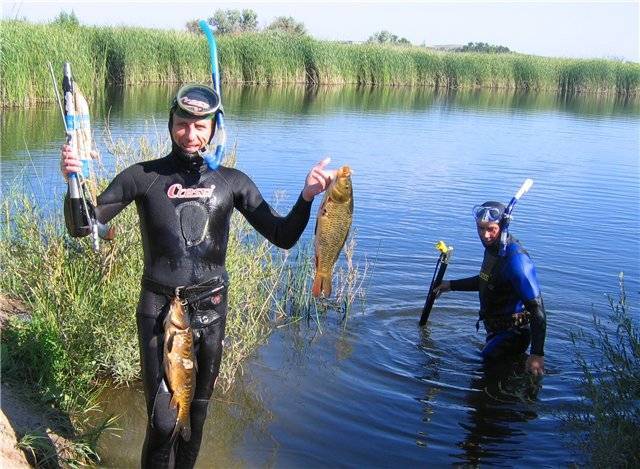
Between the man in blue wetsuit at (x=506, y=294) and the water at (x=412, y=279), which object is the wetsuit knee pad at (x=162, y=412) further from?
the man in blue wetsuit at (x=506, y=294)

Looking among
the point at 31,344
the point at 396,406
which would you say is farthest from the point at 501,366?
the point at 31,344

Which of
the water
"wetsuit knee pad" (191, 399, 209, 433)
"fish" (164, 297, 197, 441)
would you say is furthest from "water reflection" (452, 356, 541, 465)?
"fish" (164, 297, 197, 441)

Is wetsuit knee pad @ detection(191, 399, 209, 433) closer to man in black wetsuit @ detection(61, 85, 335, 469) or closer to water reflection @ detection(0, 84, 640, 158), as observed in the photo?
man in black wetsuit @ detection(61, 85, 335, 469)

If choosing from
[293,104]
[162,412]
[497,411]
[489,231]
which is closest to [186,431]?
[162,412]

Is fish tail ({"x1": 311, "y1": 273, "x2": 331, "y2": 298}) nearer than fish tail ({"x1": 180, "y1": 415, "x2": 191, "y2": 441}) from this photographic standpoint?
Yes

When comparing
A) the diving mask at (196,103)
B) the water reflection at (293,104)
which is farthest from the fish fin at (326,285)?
the water reflection at (293,104)

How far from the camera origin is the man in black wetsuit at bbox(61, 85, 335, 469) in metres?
4.25

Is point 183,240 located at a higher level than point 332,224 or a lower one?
lower

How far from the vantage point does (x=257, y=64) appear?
124 feet

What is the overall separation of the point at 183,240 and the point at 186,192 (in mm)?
276

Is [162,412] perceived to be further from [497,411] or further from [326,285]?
[497,411]

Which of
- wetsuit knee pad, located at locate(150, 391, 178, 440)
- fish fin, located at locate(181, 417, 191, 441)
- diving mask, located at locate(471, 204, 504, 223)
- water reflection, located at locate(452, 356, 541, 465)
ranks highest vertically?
diving mask, located at locate(471, 204, 504, 223)

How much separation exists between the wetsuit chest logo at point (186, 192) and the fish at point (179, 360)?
0.58m

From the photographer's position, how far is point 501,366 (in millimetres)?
7637
